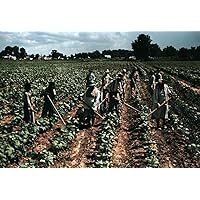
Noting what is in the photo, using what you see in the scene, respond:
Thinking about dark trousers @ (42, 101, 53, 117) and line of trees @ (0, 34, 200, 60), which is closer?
line of trees @ (0, 34, 200, 60)

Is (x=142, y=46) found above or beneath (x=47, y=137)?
above

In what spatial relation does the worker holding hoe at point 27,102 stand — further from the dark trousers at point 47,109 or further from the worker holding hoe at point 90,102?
the worker holding hoe at point 90,102

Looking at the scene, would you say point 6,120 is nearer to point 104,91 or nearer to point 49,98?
point 49,98

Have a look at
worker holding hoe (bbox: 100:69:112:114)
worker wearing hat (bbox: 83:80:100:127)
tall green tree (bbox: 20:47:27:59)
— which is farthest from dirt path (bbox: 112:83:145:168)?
tall green tree (bbox: 20:47:27:59)

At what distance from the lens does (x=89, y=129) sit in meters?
7.90

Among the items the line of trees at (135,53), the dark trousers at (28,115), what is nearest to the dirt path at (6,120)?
the dark trousers at (28,115)

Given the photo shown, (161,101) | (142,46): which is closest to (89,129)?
(161,101)

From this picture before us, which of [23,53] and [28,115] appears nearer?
[23,53]

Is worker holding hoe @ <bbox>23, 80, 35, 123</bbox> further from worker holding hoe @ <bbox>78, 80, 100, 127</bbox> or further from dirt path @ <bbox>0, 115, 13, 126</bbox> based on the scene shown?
worker holding hoe @ <bbox>78, 80, 100, 127</bbox>

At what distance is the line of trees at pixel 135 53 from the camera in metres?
7.41

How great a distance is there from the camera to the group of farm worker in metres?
7.57

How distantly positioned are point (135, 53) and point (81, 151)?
135 cm

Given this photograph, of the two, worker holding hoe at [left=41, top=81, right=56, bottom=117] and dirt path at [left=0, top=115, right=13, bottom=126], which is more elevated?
worker holding hoe at [left=41, top=81, right=56, bottom=117]
